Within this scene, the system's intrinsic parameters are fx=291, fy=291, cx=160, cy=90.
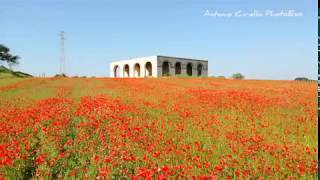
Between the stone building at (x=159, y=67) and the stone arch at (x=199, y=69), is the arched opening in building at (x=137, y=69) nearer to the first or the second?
the stone building at (x=159, y=67)

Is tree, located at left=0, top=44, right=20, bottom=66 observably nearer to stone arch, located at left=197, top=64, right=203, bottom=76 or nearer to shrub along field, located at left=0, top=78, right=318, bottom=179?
stone arch, located at left=197, top=64, right=203, bottom=76

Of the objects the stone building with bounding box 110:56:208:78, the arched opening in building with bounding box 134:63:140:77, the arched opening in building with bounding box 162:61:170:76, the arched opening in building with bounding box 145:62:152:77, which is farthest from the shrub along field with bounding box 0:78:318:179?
the arched opening in building with bounding box 134:63:140:77

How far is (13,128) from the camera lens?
8133 mm

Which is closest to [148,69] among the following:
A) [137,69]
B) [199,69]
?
[137,69]

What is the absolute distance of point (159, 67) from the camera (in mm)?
77688

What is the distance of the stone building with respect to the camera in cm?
7844

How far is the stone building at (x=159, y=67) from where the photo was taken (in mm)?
78438

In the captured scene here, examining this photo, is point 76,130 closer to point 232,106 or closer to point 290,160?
point 290,160

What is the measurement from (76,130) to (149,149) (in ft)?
10.8

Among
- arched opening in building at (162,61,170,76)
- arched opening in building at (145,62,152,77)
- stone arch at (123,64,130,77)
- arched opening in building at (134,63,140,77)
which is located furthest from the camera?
stone arch at (123,64,130,77)

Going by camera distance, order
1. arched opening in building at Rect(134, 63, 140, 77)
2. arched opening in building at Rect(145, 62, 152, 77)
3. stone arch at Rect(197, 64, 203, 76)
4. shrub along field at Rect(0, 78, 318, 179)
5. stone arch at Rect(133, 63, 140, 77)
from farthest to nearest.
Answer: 1. arched opening in building at Rect(134, 63, 140, 77)
2. stone arch at Rect(133, 63, 140, 77)
3. stone arch at Rect(197, 64, 203, 76)
4. arched opening in building at Rect(145, 62, 152, 77)
5. shrub along field at Rect(0, 78, 318, 179)

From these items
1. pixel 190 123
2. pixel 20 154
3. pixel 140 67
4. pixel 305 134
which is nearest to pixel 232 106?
pixel 190 123

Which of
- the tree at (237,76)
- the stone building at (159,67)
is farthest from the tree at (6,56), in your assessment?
the tree at (237,76)

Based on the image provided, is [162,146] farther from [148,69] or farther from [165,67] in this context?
[148,69]
